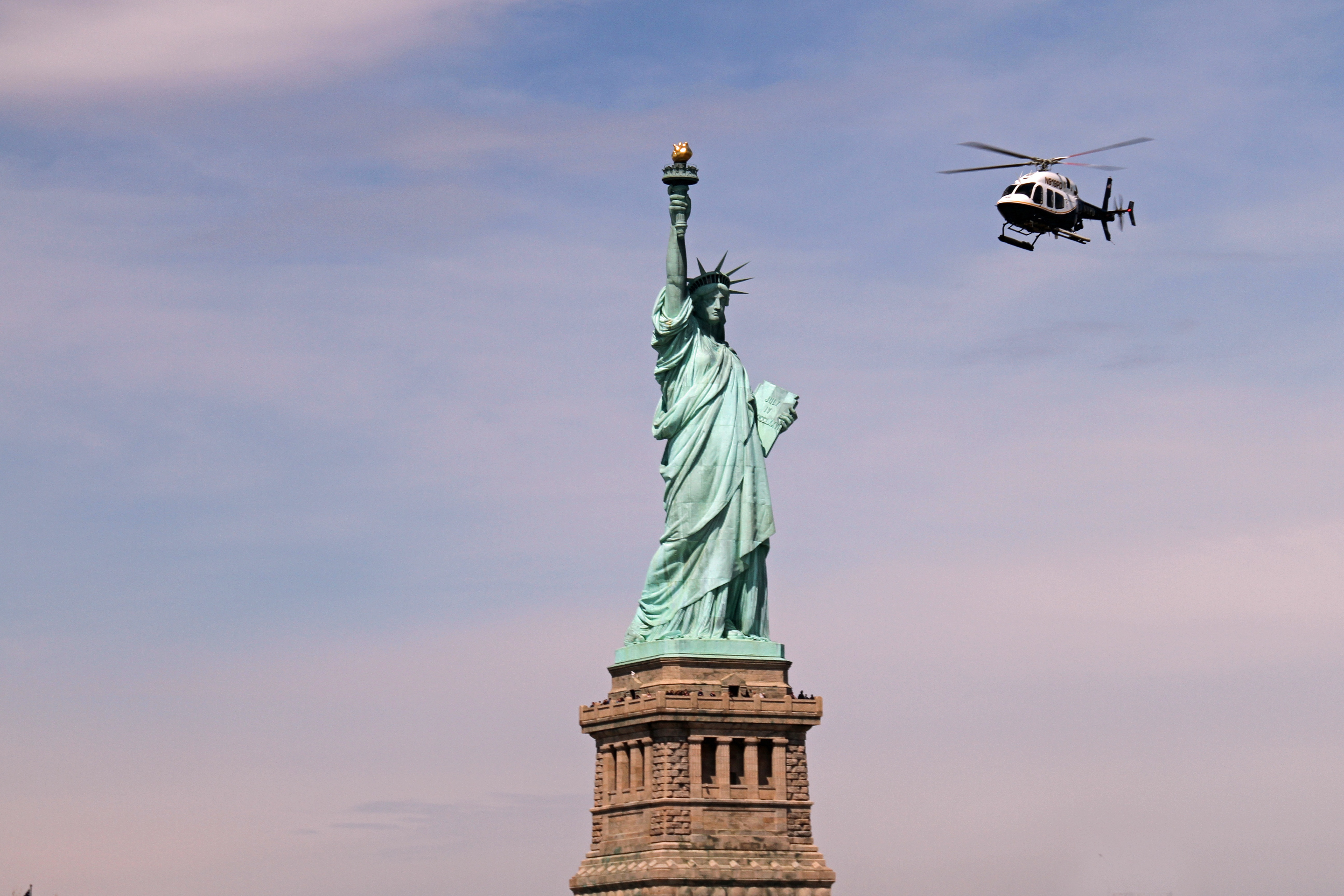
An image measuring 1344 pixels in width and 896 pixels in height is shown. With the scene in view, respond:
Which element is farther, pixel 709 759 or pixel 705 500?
pixel 705 500

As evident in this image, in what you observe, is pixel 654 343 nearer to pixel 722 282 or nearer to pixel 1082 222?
pixel 722 282

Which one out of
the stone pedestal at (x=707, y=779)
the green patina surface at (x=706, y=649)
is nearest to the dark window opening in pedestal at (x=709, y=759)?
the stone pedestal at (x=707, y=779)

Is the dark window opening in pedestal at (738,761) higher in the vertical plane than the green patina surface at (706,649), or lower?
lower

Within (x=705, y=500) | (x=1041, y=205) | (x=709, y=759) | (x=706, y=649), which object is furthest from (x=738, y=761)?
(x=1041, y=205)

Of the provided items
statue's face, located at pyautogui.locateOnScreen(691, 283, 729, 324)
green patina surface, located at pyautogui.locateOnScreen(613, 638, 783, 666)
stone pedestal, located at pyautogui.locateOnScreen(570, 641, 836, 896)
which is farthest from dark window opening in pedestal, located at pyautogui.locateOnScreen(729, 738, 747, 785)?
statue's face, located at pyautogui.locateOnScreen(691, 283, 729, 324)

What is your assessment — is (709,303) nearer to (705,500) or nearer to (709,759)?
(705,500)

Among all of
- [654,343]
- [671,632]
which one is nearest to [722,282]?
[654,343]

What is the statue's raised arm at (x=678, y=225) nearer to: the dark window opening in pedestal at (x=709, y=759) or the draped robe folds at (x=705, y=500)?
the draped robe folds at (x=705, y=500)
